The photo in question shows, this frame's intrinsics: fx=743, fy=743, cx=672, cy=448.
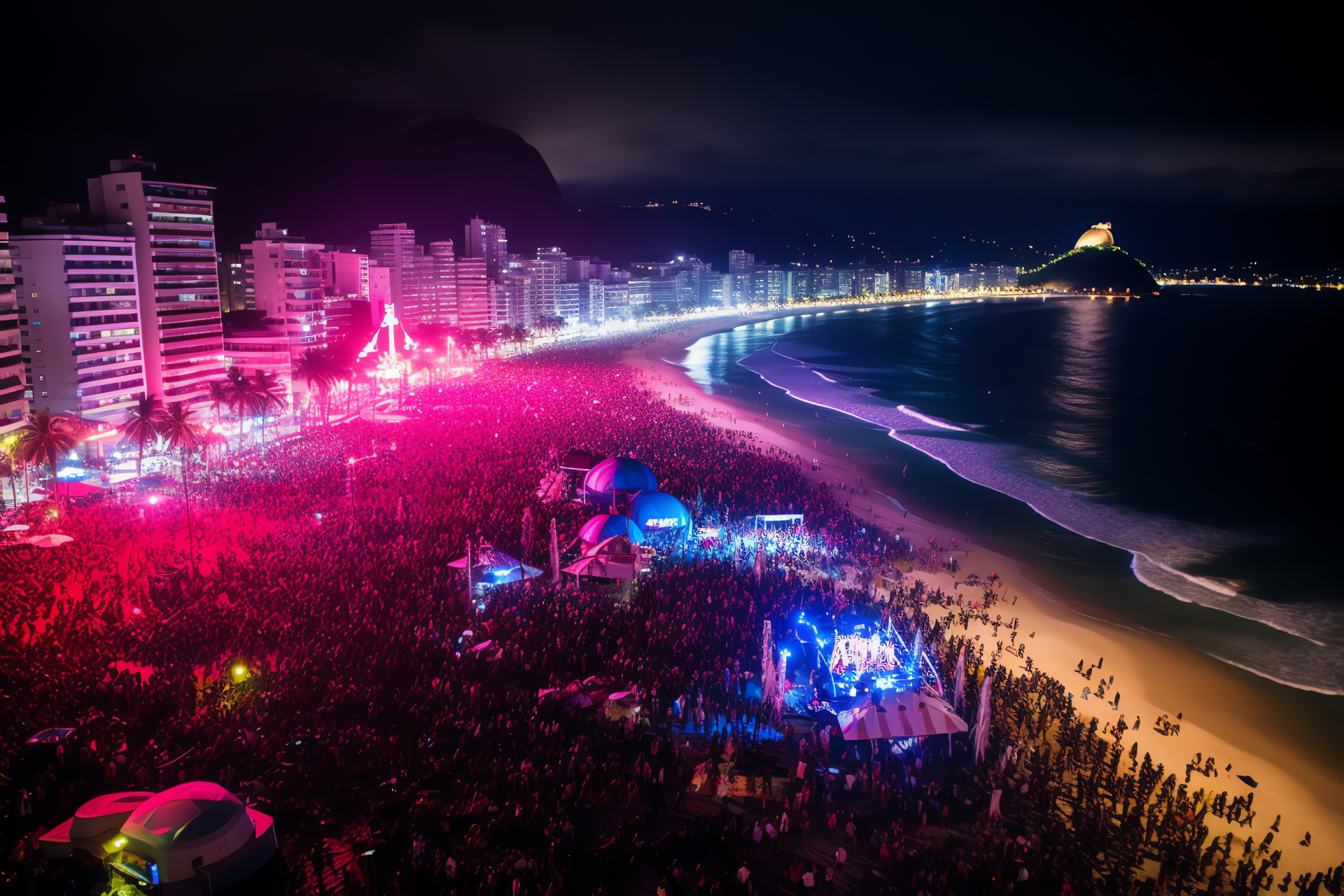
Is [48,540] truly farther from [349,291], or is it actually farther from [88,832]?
[349,291]

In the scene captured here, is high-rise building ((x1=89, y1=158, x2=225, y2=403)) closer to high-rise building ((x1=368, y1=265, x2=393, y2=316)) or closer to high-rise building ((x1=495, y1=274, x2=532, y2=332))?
high-rise building ((x1=368, y1=265, x2=393, y2=316))

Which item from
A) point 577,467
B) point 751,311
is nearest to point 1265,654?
point 577,467

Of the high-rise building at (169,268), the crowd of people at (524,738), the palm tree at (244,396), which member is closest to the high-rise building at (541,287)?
the high-rise building at (169,268)

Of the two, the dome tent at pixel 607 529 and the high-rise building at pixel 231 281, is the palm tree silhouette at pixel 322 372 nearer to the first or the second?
the dome tent at pixel 607 529

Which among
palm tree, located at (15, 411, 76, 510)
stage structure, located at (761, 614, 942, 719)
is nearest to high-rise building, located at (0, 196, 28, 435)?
palm tree, located at (15, 411, 76, 510)

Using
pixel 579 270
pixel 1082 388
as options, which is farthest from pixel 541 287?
pixel 1082 388
